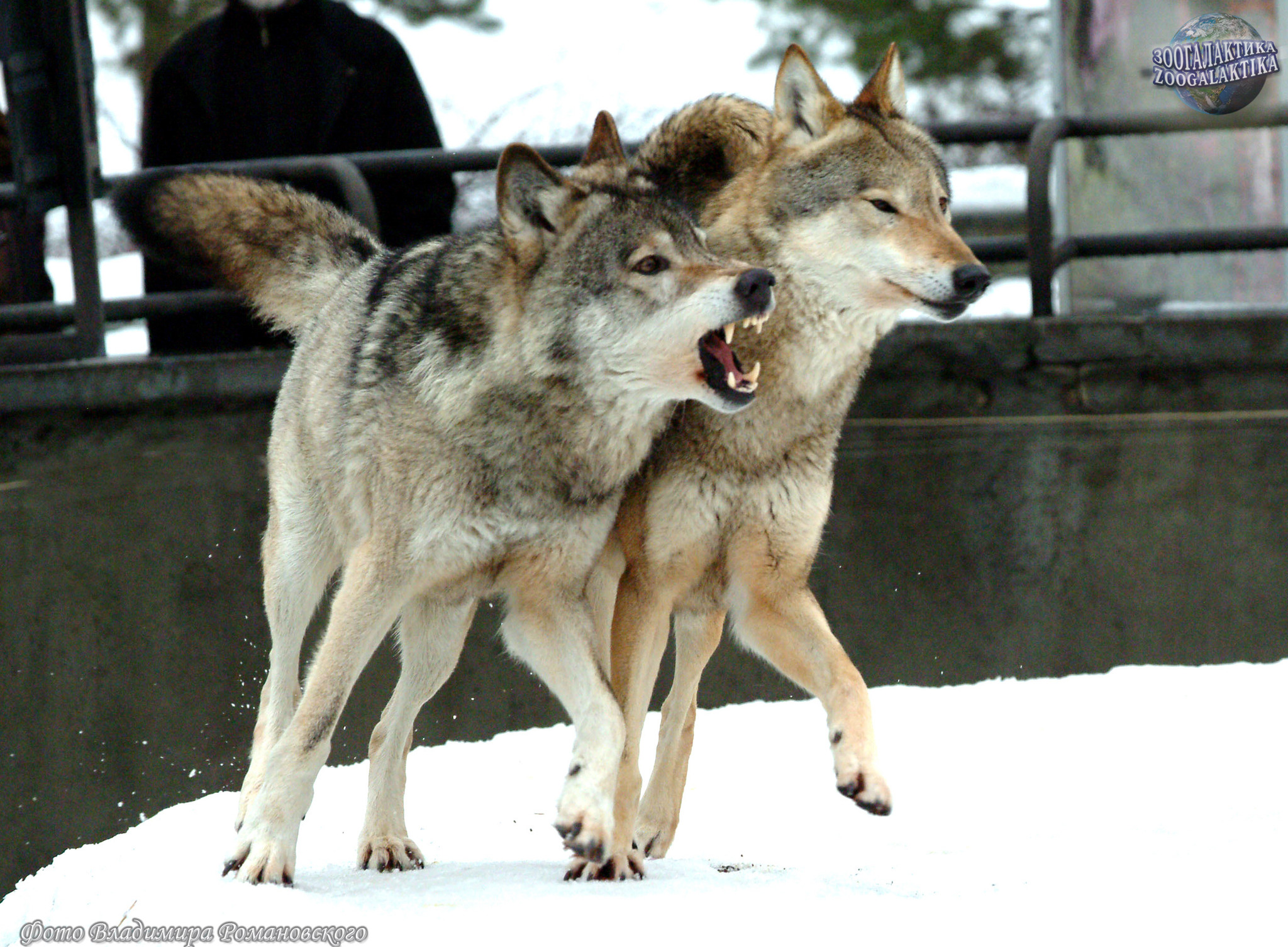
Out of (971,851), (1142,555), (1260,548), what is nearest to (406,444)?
(971,851)

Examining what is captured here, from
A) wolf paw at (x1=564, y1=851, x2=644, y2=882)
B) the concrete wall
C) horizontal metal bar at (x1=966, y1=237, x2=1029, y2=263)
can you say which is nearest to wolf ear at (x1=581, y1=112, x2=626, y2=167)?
wolf paw at (x1=564, y1=851, x2=644, y2=882)

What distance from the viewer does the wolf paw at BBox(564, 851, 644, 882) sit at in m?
3.68

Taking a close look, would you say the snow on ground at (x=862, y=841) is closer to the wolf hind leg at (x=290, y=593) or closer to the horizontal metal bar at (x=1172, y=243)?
the wolf hind leg at (x=290, y=593)

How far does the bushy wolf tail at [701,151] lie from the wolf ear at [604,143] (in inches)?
4.9

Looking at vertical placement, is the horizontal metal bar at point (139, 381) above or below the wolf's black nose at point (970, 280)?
below

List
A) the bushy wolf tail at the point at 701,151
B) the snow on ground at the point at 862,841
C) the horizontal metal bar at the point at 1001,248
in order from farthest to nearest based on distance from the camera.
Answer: the horizontal metal bar at the point at 1001,248, the bushy wolf tail at the point at 701,151, the snow on ground at the point at 862,841

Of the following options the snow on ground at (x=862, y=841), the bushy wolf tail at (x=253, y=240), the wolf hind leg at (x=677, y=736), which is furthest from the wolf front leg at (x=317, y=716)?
the bushy wolf tail at (x=253, y=240)

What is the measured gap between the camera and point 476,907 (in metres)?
3.32

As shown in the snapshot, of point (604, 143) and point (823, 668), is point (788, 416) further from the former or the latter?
point (604, 143)

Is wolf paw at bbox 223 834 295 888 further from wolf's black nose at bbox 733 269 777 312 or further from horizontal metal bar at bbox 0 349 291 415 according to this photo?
horizontal metal bar at bbox 0 349 291 415

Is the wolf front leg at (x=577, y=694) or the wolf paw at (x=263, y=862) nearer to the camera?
the wolf front leg at (x=577, y=694)

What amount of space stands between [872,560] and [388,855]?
3393mm

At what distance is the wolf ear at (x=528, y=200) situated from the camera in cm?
363

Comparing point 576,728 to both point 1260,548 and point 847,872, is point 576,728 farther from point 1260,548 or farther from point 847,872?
point 1260,548
